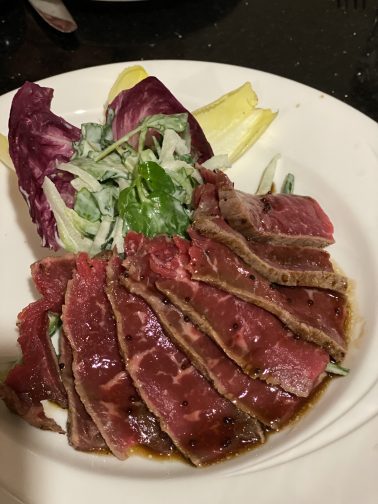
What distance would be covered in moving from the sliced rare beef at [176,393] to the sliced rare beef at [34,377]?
453 millimetres

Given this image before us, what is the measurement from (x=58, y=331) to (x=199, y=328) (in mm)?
894

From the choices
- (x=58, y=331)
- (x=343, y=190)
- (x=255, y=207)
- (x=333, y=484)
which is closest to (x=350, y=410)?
(x=333, y=484)

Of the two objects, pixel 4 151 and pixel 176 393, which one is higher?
pixel 4 151

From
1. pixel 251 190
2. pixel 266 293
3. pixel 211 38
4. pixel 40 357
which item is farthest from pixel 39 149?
pixel 211 38

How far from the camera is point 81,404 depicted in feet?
9.55

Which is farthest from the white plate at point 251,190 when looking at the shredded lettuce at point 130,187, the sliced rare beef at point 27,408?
the shredded lettuce at point 130,187

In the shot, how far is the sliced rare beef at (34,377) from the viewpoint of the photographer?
293 cm

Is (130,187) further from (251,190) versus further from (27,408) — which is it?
(27,408)

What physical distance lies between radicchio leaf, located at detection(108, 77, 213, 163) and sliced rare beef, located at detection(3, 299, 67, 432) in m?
1.18

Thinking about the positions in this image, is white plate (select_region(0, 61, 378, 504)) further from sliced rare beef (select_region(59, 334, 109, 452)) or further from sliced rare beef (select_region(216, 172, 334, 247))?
sliced rare beef (select_region(216, 172, 334, 247))

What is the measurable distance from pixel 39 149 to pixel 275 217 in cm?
139

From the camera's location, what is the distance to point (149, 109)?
11.6 ft

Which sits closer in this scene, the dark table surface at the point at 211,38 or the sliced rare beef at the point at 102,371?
the sliced rare beef at the point at 102,371

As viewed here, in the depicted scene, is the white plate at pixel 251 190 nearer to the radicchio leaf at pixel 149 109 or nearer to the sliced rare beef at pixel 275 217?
the sliced rare beef at pixel 275 217
